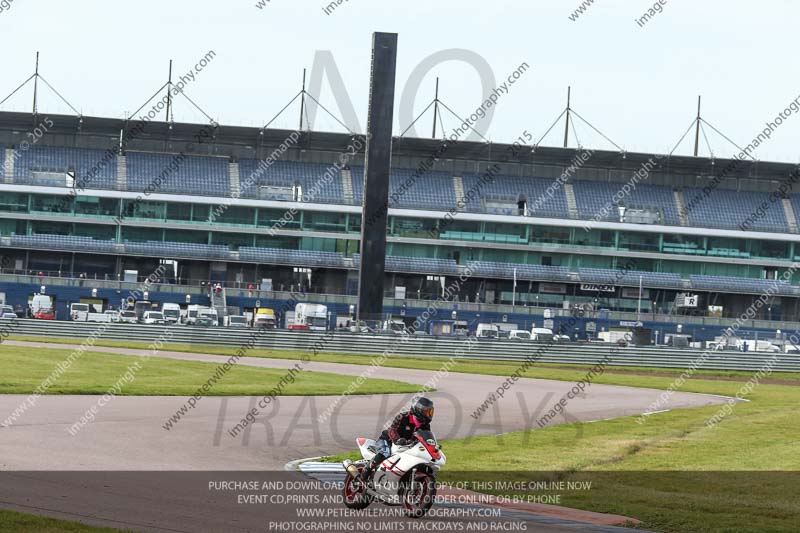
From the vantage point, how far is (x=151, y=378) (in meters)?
37.9

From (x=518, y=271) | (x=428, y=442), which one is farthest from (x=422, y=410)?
(x=518, y=271)

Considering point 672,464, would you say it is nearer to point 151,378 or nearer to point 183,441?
point 183,441

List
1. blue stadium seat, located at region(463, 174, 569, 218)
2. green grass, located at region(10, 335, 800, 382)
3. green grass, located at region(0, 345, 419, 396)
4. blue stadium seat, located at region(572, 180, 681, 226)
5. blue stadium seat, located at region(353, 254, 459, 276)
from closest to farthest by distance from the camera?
green grass, located at region(0, 345, 419, 396) < green grass, located at region(10, 335, 800, 382) < blue stadium seat, located at region(353, 254, 459, 276) < blue stadium seat, located at region(463, 174, 569, 218) < blue stadium seat, located at region(572, 180, 681, 226)

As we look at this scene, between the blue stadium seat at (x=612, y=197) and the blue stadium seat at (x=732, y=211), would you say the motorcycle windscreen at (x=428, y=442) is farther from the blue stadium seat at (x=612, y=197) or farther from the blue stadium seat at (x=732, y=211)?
the blue stadium seat at (x=732, y=211)

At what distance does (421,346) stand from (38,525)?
172 ft

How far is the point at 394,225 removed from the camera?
94.7 m

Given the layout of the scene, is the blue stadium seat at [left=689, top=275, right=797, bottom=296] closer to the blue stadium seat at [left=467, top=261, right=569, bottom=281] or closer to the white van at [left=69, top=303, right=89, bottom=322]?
the blue stadium seat at [left=467, top=261, right=569, bottom=281]

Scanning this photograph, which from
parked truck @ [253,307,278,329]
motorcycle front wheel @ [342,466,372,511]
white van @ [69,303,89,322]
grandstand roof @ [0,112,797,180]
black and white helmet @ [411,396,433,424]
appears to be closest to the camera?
black and white helmet @ [411,396,433,424]

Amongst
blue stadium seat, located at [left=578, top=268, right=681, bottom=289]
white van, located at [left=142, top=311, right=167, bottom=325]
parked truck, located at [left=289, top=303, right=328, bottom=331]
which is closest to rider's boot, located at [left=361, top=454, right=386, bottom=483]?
white van, located at [left=142, top=311, right=167, bottom=325]

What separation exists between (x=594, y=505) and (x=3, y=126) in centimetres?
8848

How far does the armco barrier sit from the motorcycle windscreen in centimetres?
4880

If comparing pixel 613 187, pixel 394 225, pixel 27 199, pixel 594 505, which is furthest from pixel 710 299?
pixel 594 505

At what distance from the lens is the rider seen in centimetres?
1398

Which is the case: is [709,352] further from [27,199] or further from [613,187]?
[27,199]
